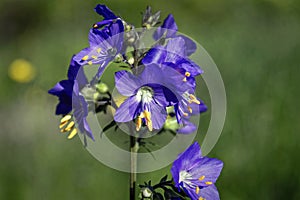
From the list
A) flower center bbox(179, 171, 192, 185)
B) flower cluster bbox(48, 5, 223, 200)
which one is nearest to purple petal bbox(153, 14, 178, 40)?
flower cluster bbox(48, 5, 223, 200)

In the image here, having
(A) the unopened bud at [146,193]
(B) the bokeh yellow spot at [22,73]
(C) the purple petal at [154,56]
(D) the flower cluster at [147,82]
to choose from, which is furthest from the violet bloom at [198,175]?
(B) the bokeh yellow spot at [22,73]

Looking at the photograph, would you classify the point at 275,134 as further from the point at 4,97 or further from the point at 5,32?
the point at 5,32

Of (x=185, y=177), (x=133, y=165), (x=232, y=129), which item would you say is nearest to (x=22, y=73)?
(x=232, y=129)

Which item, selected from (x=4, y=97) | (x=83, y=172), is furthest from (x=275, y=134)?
(x=4, y=97)

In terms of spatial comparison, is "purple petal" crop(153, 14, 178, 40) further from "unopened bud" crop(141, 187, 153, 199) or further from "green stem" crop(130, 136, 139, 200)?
"unopened bud" crop(141, 187, 153, 199)

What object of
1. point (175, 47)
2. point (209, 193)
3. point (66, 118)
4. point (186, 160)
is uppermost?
point (175, 47)

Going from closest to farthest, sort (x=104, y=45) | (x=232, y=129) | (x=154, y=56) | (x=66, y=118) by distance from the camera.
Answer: (x=154, y=56) → (x=104, y=45) → (x=66, y=118) → (x=232, y=129)

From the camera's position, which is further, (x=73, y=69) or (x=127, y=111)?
(x=73, y=69)

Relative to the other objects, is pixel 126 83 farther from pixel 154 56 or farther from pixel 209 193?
pixel 209 193
